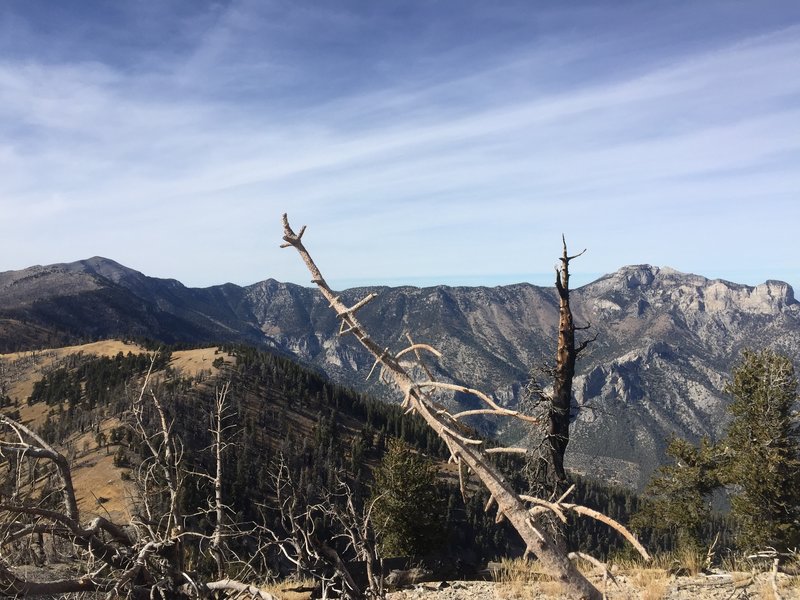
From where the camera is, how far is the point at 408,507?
32844 mm

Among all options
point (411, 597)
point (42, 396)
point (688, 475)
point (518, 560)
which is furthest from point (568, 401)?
point (42, 396)

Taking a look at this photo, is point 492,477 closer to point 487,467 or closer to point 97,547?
point 487,467

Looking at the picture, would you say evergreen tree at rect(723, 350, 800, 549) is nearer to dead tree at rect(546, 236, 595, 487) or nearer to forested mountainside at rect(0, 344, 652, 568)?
dead tree at rect(546, 236, 595, 487)

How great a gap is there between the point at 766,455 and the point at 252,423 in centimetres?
11823

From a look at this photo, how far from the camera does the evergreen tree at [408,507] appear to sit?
32.5 m

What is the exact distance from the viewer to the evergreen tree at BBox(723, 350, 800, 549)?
26.5 m

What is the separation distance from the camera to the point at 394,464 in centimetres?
3416

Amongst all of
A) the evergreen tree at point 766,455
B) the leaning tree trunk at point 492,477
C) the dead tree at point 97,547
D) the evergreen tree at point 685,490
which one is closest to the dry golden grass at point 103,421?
the evergreen tree at point 685,490

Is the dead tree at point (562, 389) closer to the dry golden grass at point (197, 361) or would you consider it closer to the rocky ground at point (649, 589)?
the rocky ground at point (649, 589)

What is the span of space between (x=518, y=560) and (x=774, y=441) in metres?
22.2

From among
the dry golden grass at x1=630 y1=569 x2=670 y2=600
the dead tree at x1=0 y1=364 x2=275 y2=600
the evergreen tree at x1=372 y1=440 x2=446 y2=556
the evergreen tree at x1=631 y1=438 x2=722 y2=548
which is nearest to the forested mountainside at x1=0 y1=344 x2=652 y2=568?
the evergreen tree at x1=372 y1=440 x2=446 y2=556

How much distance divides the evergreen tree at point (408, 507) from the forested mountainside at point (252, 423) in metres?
46.8

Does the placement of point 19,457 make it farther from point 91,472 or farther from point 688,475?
point 91,472

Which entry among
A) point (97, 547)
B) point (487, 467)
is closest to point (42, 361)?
point (97, 547)
